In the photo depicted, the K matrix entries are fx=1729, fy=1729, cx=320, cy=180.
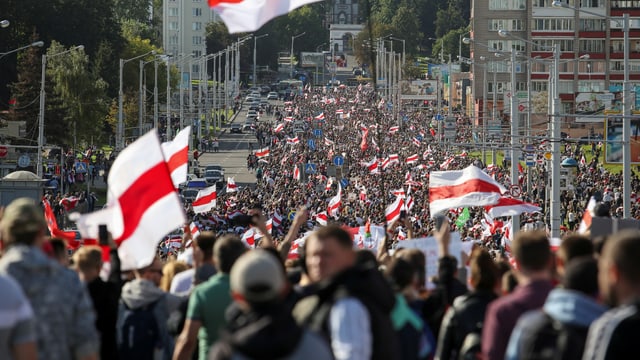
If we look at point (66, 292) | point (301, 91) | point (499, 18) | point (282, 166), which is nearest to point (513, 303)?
point (66, 292)

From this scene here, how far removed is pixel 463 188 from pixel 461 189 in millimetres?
31

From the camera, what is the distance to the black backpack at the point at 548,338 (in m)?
7.23


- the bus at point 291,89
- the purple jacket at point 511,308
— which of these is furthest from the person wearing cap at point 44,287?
the bus at point 291,89

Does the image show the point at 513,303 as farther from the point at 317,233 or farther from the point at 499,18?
the point at 499,18

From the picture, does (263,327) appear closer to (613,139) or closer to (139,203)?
(139,203)

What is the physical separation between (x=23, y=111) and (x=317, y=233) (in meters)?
69.3

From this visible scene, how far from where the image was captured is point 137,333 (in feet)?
33.6

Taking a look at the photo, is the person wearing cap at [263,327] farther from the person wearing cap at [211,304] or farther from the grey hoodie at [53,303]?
the person wearing cap at [211,304]

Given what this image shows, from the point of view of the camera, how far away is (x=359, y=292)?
7.52 metres

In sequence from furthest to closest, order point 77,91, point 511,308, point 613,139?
point 77,91, point 613,139, point 511,308

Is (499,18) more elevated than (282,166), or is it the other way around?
(499,18)

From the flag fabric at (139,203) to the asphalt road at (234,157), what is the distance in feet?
224

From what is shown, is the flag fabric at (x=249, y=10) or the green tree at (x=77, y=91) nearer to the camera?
the flag fabric at (x=249, y=10)

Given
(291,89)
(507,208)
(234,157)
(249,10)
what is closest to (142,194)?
(249,10)
